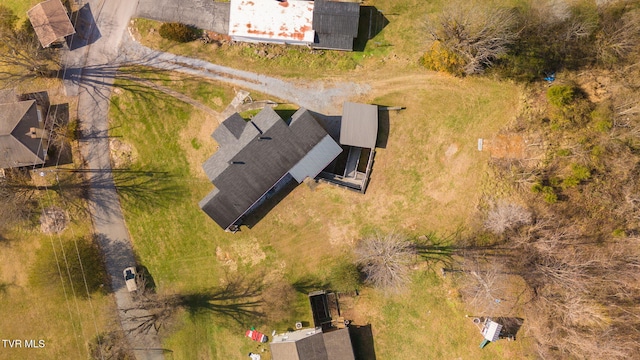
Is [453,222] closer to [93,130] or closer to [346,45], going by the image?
[346,45]

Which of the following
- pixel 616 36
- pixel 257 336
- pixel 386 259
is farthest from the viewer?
pixel 257 336

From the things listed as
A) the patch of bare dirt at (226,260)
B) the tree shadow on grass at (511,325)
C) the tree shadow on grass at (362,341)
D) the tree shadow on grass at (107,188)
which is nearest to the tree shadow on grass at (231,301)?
the patch of bare dirt at (226,260)

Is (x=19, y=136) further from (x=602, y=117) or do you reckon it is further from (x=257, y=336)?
(x=602, y=117)

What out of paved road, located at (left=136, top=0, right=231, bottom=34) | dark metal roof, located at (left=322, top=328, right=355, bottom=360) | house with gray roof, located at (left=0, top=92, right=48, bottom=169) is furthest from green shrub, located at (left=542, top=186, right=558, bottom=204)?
house with gray roof, located at (left=0, top=92, right=48, bottom=169)

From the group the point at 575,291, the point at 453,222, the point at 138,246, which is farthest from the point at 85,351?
the point at 575,291

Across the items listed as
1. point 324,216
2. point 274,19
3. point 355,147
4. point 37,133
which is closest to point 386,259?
point 324,216

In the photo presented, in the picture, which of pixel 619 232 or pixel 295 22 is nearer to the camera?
pixel 619 232

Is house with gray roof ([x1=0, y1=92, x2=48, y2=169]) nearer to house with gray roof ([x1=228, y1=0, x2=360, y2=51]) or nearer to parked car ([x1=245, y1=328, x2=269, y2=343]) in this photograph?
house with gray roof ([x1=228, y1=0, x2=360, y2=51])
